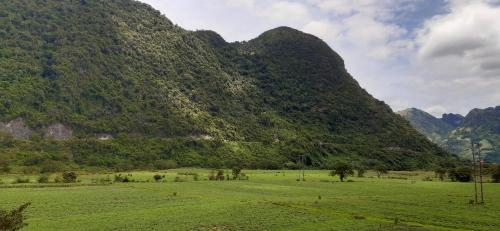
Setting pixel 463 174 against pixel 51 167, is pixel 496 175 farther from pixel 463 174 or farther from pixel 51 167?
pixel 51 167

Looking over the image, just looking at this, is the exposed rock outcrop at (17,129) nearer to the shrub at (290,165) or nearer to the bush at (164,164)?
the bush at (164,164)

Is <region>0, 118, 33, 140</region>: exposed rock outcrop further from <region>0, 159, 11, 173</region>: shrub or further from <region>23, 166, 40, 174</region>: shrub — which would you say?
<region>0, 159, 11, 173</region>: shrub

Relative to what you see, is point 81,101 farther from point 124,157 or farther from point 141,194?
point 141,194

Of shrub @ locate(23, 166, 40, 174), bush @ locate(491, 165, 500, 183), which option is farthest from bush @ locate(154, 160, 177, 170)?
bush @ locate(491, 165, 500, 183)

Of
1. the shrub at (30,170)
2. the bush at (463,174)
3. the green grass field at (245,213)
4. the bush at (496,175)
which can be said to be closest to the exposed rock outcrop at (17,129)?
the shrub at (30,170)

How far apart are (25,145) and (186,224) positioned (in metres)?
122

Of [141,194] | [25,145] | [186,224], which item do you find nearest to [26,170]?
[25,145]

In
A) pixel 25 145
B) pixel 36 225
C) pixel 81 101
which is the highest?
pixel 81 101

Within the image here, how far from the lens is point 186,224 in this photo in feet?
137

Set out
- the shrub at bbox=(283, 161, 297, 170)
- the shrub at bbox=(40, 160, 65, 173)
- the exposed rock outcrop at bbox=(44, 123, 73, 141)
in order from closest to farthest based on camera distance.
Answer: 1. the shrub at bbox=(40, 160, 65, 173)
2. the exposed rock outcrop at bbox=(44, 123, 73, 141)
3. the shrub at bbox=(283, 161, 297, 170)

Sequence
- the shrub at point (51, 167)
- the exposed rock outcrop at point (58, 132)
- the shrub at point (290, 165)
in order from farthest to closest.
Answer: the shrub at point (290, 165) < the exposed rock outcrop at point (58, 132) < the shrub at point (51, 167)

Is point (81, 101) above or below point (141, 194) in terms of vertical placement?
above

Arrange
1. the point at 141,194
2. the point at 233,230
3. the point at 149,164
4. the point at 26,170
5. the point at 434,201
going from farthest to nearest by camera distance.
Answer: the point at 149,164
the point at 26,170
the point at 141,194
the point at 434,201
the point at 233,230

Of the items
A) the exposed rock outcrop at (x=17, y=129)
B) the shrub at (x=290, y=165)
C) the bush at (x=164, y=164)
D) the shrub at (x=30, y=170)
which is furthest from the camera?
the shrub at (x=290, y=165)
